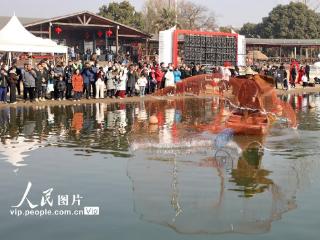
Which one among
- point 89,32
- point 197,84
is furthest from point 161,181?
point 89,32

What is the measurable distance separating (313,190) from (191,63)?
995 inches

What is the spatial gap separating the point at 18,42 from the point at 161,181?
18.7 m

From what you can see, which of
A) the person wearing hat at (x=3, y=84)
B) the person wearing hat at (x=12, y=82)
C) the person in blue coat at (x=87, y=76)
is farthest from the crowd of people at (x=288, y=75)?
the person wearing hat at (x=3, y=84)

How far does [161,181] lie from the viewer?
1001 cm

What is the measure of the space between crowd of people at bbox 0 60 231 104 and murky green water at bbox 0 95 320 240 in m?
6.90

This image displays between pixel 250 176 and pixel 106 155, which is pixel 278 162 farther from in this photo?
pixel 106 155

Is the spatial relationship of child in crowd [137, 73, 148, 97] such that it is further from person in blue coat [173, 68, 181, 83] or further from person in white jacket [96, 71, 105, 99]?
person in white jacket [96, 71, 105, 99]

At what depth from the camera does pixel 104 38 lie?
4622cm

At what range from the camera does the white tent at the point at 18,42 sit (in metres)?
26.5

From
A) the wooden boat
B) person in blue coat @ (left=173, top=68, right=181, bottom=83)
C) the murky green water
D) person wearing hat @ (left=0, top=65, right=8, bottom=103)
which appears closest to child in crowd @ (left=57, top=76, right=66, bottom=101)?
person wearing hat @ (left=0, top=65, right=8, bottom=103)

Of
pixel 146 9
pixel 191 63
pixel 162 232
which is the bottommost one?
pixel 162 232

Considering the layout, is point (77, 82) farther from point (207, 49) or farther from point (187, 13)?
point (187, 13)

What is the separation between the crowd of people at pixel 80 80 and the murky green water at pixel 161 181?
22.7ft

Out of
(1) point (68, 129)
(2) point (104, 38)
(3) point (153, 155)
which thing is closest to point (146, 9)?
(2) point (104, 38)
